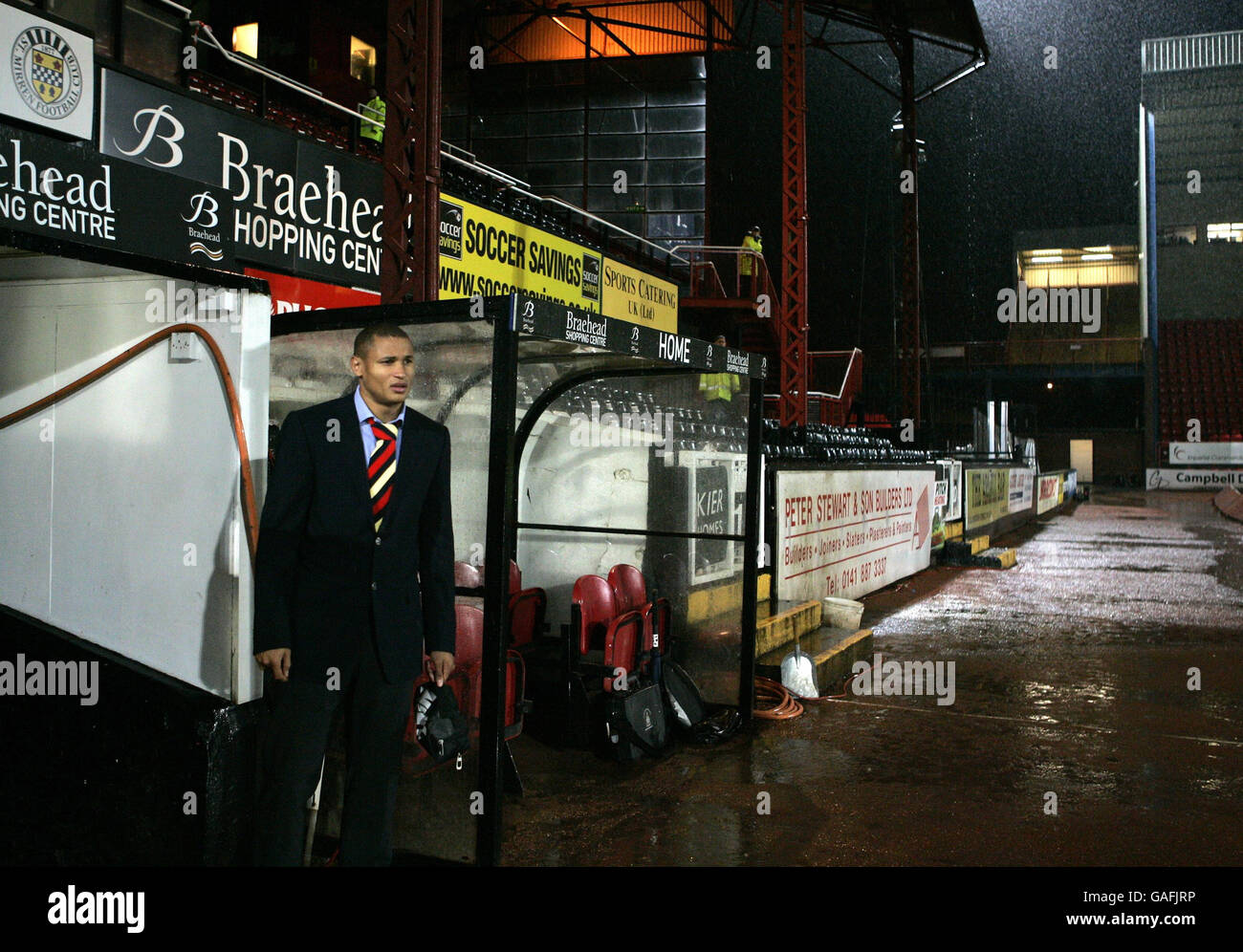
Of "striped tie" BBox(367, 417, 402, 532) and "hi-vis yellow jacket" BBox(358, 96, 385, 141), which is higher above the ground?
"hi-vis yellow jacket" BBox(358, 96, 385, 141)

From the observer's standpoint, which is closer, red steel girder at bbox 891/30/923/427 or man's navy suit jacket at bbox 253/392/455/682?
man's navy suit jacket at bbox 253/392/455/682

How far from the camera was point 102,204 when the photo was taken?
3.38 m

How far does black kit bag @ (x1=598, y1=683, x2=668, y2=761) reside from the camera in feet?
18.2

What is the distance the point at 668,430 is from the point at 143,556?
4468mm

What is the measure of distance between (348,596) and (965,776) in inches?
155

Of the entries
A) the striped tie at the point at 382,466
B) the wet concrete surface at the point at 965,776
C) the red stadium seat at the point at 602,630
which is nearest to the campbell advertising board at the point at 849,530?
the wet concrete surface at the point at 965,776

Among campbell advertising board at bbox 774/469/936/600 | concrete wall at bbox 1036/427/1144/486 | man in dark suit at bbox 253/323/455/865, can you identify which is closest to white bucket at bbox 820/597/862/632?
campbell advertising board at bbox 774/469/936/600

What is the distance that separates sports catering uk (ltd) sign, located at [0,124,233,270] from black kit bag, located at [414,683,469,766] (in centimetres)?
190

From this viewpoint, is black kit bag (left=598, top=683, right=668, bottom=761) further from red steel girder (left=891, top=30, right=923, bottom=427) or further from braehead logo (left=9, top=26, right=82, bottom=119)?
red steel girder (left=891, top=30, right=923, bottom=427)

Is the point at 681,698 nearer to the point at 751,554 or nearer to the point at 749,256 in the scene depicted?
the point at 751,554

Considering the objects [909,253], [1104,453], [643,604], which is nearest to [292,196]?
[643,604]

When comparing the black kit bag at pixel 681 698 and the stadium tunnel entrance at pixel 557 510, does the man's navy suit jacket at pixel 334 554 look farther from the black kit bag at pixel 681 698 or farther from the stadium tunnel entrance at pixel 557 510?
the black kit bag at pixel 681 698

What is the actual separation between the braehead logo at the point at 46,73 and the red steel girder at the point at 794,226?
10.8 metres
